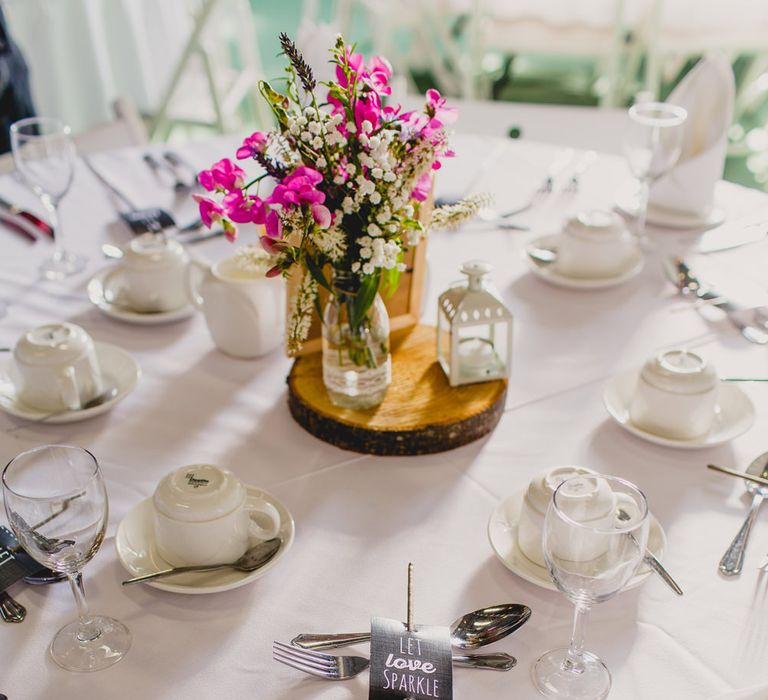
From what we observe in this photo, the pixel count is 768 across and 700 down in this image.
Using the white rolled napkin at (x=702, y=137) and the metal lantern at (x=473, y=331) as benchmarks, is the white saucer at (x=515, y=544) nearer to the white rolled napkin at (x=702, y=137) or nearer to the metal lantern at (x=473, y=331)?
the metal lantern at (x=473, y=331)

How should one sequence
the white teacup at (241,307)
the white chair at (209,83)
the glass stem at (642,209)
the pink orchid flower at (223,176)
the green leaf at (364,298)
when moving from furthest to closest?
the white chair at (209,83) → the glass stem at (642,209) → the white teacup at (241,307) → the green leaf at (364,298) → the pink orchid flower at (223,176)

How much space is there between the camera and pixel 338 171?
1.00m

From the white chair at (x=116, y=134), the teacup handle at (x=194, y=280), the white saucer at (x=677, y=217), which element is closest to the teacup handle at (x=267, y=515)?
the teacup handle at (x=194, y=280)

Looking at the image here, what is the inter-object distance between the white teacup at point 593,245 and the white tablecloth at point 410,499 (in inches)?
1.9

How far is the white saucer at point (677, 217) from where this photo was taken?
1.76m

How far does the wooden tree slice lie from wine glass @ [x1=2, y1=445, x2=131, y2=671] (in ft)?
1.19

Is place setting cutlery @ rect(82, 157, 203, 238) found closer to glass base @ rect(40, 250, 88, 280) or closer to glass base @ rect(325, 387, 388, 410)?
glass base @ rect(40, 250, 88, 280)

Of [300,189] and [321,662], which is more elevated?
[300,189]

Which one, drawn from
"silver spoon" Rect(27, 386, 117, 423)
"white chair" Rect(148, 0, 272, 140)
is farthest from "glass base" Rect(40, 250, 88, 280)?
"white chair" Rect(148, 0, 272, 140)

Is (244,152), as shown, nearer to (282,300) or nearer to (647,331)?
(282,300)

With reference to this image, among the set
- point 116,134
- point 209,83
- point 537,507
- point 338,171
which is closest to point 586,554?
point 537,507

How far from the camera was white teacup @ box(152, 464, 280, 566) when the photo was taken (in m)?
0.94

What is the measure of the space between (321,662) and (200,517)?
20cm

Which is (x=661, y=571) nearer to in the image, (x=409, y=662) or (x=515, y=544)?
(x=515, y=544)
